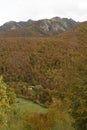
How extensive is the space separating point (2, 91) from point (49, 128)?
20.0 m

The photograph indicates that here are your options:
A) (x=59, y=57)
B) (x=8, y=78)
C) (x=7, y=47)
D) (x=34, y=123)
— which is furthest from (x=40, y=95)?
(x=7, y=47)

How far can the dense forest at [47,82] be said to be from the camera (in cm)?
2627

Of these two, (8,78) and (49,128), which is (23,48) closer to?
(8,78)

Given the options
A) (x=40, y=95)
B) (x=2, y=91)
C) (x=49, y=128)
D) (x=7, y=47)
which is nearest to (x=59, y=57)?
(x=7, y=47)

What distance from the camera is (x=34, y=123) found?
57156 millimetres

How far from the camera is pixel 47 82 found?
457 feet

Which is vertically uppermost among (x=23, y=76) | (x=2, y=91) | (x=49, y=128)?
(x=2, y=91)

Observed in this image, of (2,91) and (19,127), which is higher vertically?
(2,91)

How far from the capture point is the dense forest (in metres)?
26.3

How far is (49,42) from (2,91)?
525ft

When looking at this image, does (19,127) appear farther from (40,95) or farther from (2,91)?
(40,95)

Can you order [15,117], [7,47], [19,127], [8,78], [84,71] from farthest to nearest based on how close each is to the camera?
[7,47], [8,78], [15,117], [19,127], [84,71]

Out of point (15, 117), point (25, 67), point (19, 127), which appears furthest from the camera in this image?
point (25, 67)

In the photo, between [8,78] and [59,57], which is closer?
[8,78]
